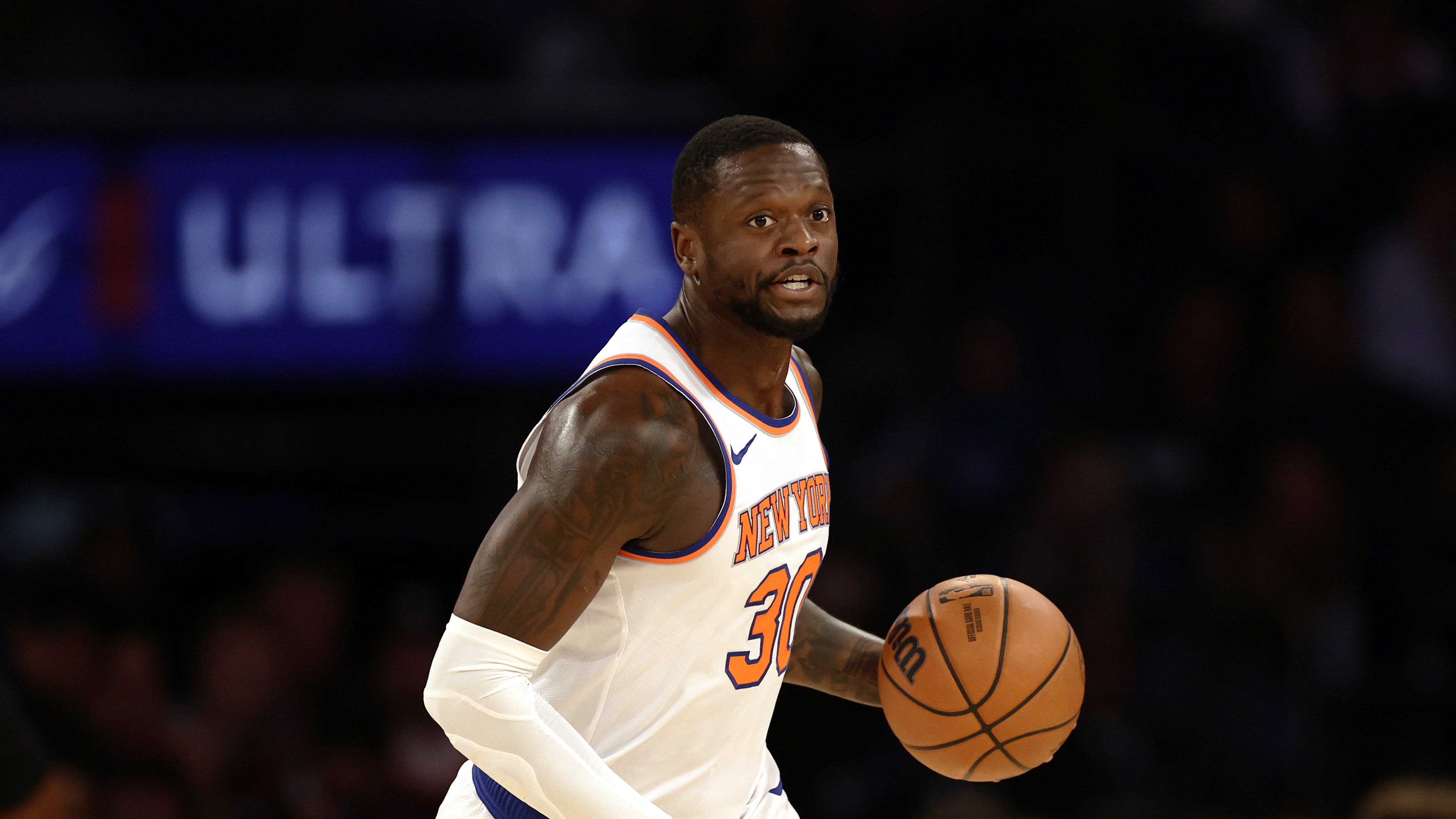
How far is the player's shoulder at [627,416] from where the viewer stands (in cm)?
275

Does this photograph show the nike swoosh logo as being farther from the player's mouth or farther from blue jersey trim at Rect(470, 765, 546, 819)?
blue jersey trim at Rect(470, 765, 546, 819)

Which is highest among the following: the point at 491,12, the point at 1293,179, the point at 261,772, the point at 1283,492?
the point at 491,12

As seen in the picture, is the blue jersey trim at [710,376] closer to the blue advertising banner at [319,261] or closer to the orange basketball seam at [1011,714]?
the orange basketball seam at [1011,714]

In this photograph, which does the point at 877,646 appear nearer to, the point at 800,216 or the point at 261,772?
the point at 800,216

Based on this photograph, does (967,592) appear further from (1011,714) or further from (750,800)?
(750,800)

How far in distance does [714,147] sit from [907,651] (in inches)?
43.6

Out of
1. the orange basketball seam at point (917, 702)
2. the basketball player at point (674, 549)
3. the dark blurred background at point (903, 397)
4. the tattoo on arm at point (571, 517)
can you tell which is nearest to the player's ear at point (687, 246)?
the basketball player at point (674, 549)

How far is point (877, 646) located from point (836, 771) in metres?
2.48

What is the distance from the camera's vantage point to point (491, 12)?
25.5 ft

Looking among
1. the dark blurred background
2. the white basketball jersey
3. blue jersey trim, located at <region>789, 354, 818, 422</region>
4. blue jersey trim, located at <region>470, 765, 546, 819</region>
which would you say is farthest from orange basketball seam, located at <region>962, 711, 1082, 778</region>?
the dark blurred background

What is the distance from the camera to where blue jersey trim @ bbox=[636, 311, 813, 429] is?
303cm

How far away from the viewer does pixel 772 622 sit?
121 inches

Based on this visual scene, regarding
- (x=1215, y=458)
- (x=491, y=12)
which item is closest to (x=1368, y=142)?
(x=1215, y=458)

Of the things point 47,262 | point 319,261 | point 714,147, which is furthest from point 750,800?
point 47,262
